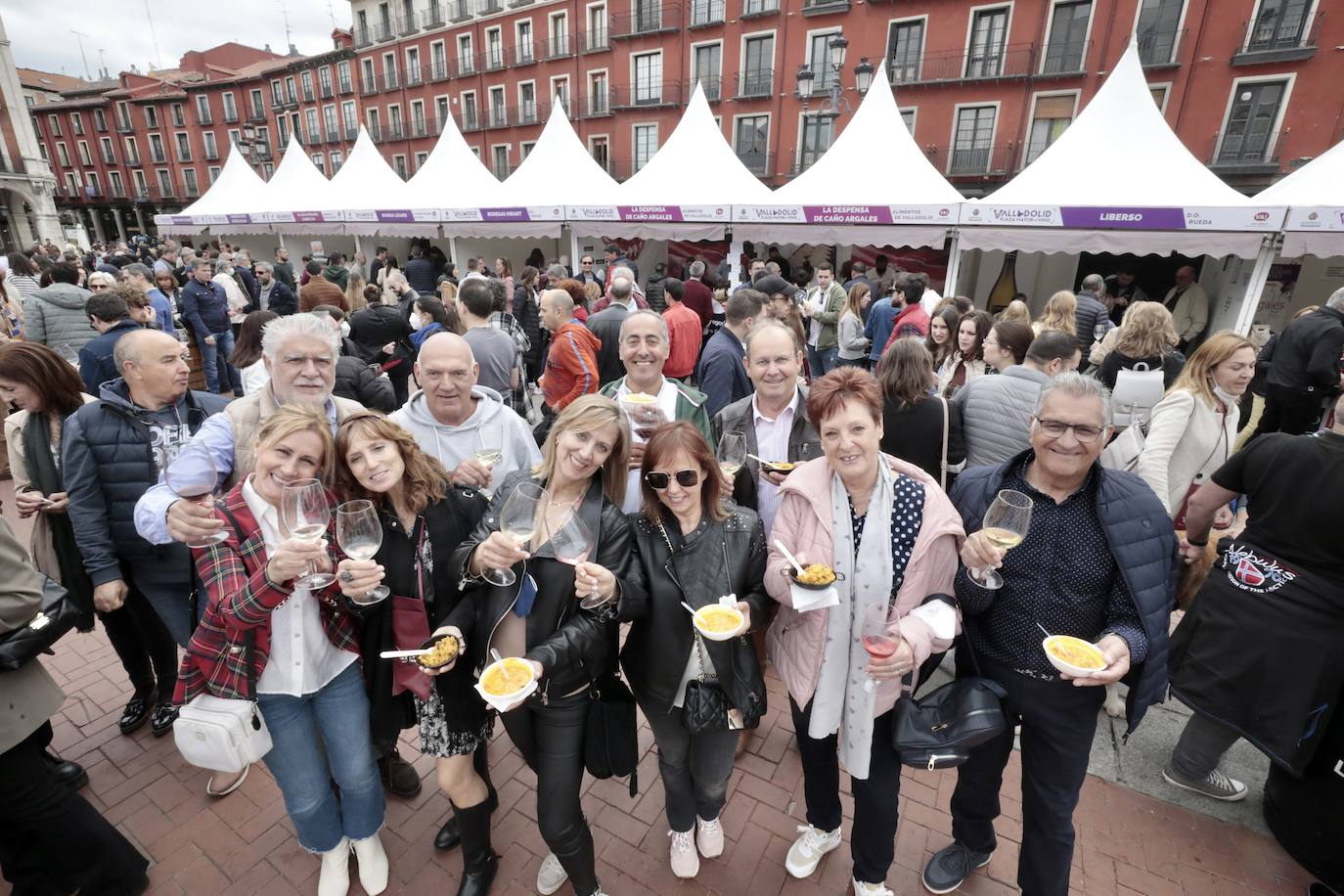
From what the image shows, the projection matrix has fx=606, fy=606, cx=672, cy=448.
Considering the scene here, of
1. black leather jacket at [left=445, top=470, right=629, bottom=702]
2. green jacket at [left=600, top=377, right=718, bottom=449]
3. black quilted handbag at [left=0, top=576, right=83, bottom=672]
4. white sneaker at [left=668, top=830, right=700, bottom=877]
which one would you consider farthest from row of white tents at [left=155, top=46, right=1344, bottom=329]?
black quilted handbag at [left=0, top=576, right=83, bottom=672]

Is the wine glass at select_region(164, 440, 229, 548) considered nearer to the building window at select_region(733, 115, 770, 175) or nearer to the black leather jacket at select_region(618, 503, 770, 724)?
the black leather jacket at select_region(618, 503, 770, 724)

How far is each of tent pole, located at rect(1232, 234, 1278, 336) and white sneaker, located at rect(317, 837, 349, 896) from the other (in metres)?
11.9

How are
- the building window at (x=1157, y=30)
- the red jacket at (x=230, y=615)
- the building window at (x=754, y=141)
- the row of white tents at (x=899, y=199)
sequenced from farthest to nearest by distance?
1. the building window at (x=754, y=141)
2. the building window at (x=1157, y=30)
3. the row of white tents at (x=899, y=199)
4. the red jacket at (x=230, y=615)

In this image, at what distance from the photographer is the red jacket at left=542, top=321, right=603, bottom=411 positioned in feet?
16.3

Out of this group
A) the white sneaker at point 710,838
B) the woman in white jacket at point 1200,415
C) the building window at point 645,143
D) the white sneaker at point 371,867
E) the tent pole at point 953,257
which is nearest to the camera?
the white sneaker at point 371,867

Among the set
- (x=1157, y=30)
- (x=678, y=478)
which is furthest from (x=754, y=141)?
(x=678, y=478)

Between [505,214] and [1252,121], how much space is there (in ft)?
71.4

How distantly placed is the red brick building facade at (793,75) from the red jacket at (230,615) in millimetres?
11526

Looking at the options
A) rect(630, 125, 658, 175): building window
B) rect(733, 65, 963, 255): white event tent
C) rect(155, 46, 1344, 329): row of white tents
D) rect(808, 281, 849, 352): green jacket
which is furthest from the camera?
rect(630, 125, 658, 175): building window

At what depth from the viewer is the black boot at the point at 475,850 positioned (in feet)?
8.07

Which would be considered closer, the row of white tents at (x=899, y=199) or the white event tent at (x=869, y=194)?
the row of white tents at (x=899, y=199)

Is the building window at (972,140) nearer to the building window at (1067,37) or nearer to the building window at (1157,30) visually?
the building window at (1067,37)

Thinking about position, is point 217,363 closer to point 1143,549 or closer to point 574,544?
point 574,544

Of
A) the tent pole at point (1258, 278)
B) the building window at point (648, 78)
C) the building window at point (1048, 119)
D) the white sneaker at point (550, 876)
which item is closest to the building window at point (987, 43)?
the building window at point (1048, 119)
